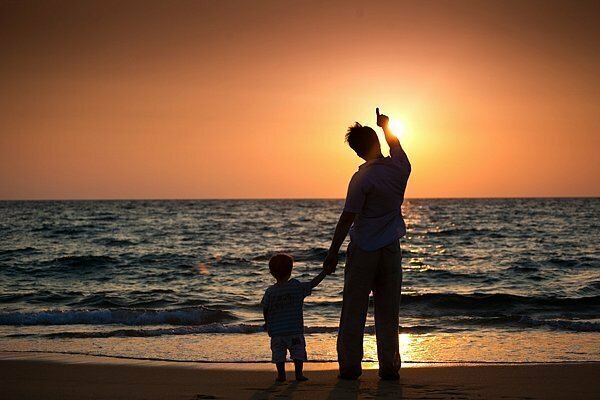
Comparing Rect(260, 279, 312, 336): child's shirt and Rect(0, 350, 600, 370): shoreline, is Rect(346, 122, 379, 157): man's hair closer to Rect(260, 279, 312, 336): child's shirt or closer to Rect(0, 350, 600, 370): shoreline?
Rect(260, 279, 312, 336): child's shirt

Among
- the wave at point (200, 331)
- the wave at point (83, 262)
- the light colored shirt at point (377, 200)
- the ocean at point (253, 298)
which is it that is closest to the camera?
the light colored shirt at point (377, 200)

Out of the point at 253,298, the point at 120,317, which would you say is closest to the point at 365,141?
the point at 120,317

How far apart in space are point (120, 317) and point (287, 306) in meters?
6.93

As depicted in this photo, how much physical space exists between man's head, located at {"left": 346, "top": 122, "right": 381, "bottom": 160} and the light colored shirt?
0.10m

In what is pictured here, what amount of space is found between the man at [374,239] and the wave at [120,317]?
6.47m

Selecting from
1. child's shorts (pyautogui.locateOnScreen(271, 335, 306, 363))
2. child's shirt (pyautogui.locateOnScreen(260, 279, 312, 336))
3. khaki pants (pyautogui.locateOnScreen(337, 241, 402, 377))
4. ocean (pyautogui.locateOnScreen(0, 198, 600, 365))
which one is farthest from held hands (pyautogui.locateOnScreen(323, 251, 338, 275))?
ocean (pyautogui.locateOnScreen(0, 198, 600, 365))

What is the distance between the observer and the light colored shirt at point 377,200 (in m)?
5.80

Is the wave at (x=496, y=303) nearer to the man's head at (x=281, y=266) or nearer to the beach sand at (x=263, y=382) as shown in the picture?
the beach sand at (x=263, y=382)

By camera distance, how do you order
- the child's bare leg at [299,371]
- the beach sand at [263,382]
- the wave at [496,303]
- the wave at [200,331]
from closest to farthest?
the beach sand at [263,382]
the child's bare leg at [299,371]
the wave at [200,331]
the wave at [496,303]

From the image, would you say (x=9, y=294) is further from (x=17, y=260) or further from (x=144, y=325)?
(x=17, y=260)

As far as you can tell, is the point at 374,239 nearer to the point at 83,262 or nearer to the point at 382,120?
the point at 382,120

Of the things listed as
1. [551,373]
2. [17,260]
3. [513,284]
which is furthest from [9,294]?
[551,373]

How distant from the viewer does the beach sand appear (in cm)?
564

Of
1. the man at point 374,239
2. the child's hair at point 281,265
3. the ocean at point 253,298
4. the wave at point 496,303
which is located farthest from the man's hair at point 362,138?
the wave at point 496,303
